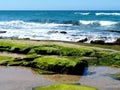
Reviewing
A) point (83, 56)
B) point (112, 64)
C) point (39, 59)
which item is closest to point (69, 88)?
point (39, 59)

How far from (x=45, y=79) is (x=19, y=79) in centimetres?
103

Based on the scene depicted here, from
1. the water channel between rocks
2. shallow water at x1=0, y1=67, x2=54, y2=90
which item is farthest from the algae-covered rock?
shallow water at x1=0, y1=67, x2=54, y2=90

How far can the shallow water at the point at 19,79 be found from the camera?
41.8 feet

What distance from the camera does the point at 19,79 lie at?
45.9ft

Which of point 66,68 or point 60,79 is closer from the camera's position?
point 60,79

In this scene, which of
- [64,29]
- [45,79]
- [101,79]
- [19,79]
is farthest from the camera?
[64,29]

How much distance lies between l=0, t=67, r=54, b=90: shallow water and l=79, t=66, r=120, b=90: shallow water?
1560 mm

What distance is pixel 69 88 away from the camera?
→ 11.9m

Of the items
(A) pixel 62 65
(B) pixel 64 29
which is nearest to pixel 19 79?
(A) pixel 62 65

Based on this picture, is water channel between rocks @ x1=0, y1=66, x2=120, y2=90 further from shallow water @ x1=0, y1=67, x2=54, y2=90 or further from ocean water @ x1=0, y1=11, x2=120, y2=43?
ocean water @ x1=0, y1=11, x2=120, y2=43

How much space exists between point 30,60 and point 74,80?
361cm

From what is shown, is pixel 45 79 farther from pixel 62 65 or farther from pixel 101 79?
pixel 101 79

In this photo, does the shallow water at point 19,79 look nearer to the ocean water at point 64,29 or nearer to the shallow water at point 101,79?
the shallow water at point 101,79

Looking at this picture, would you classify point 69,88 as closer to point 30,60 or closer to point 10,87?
point 10,87
